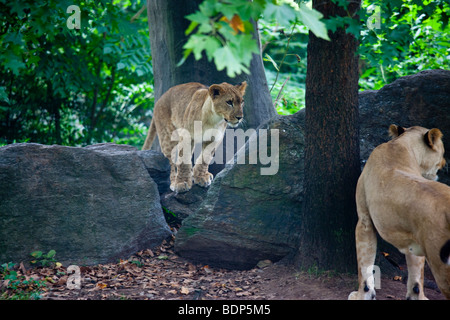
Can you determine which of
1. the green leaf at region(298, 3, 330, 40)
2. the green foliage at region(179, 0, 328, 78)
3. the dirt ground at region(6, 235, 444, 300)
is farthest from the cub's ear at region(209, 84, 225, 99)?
the green leaf at region(298, 3, 330, 40)

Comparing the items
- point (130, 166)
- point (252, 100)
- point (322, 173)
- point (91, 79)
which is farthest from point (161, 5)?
point (322, 173)

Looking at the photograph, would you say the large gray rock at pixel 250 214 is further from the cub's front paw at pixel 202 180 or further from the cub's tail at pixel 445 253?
the cub's tail at pixel 445 253

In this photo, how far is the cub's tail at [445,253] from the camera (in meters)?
3.22

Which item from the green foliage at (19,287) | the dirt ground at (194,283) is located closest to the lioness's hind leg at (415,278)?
the dirt ground at (194,283)

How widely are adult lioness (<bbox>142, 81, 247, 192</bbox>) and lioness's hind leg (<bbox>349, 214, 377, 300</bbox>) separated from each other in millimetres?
3068

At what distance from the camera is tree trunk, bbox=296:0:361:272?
480cm

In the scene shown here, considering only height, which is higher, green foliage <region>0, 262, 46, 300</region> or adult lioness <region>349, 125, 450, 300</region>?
adult lioness <region>349, 125, 450, 300</region>

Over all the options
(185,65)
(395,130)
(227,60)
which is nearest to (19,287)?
(227,60)

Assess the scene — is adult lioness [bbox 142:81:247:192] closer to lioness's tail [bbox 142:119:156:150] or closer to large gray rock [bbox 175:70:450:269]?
lioness's tail [bbox 142:119:156:150]

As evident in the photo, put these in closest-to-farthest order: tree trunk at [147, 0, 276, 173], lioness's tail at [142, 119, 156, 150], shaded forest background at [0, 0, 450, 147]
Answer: tree trunk at [147, 0, 276, 173] → lioness's tail at [142, 119, 156, 150] → shaded forest background at [0, 0, 450, 147]

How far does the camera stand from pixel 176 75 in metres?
8.21
